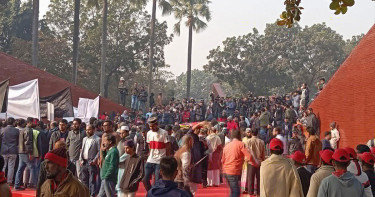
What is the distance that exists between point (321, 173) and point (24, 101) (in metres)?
13.4

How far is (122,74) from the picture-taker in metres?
48.8

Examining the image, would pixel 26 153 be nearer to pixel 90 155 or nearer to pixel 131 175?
pixel 90 155

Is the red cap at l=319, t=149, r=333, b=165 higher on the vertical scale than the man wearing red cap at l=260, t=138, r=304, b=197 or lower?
higher

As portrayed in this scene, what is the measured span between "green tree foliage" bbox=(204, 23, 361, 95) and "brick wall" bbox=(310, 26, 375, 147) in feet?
105

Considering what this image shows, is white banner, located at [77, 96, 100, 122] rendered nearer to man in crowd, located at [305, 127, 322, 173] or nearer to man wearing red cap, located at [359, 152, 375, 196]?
man in crowd, located at [305, 127, 322, 173]

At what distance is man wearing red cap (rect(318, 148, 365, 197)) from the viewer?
19.5 feet

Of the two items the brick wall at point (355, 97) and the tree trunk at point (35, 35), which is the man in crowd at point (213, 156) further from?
the tree trunk at point (35, 35)

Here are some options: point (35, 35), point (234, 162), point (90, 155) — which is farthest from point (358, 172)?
point (35, 35)

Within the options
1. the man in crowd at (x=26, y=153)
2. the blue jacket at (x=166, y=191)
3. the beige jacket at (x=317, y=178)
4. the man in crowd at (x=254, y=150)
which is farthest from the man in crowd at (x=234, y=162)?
the blue jacket at (x=166, y=191)

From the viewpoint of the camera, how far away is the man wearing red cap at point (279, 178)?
706cm

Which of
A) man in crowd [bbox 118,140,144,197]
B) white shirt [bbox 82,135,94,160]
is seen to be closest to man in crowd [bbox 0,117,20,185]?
white shirt [bbox 82,135,94,160]

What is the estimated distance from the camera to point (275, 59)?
57094 mm

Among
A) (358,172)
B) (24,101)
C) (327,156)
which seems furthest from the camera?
(24,101)

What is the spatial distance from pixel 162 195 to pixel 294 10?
2136mm
